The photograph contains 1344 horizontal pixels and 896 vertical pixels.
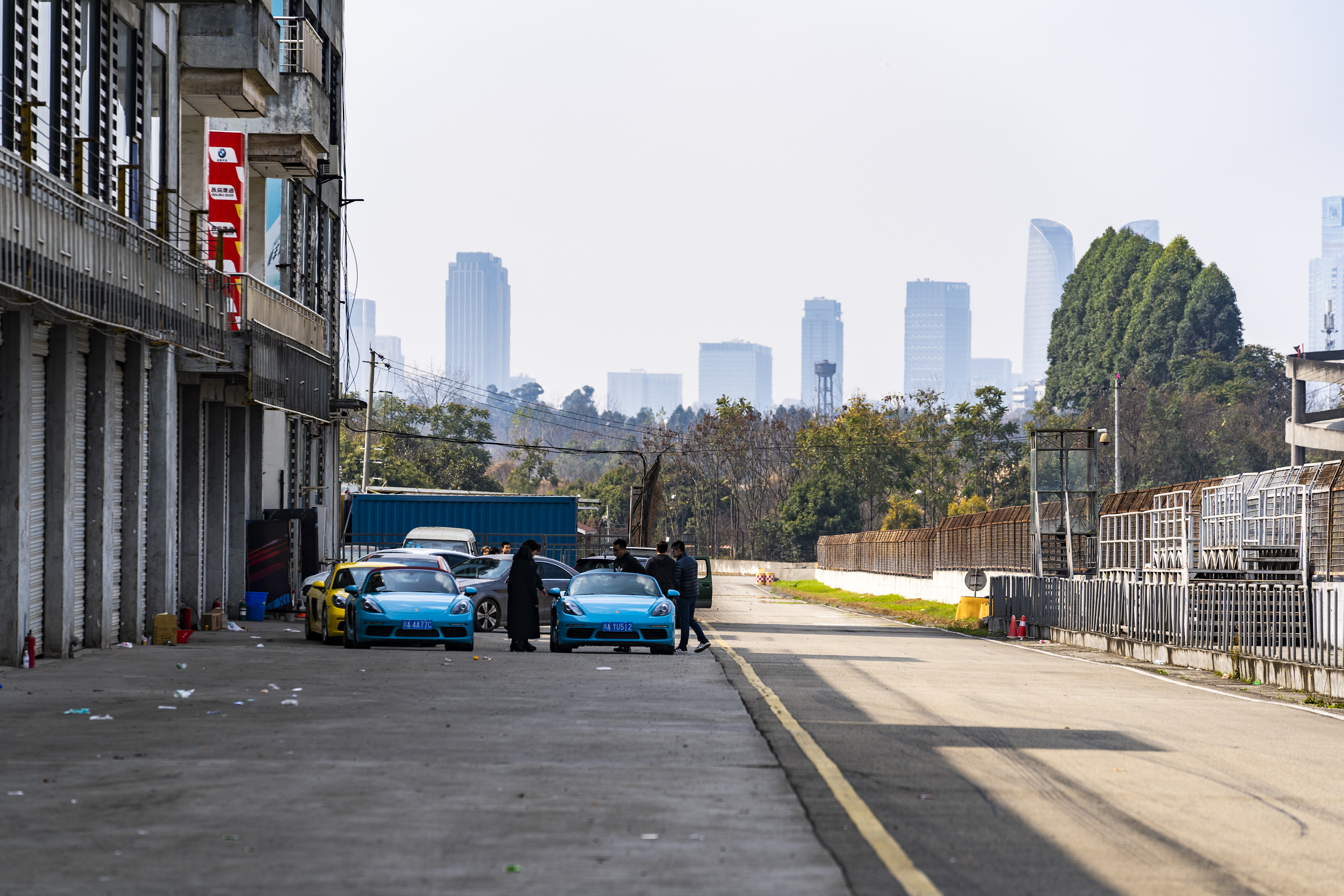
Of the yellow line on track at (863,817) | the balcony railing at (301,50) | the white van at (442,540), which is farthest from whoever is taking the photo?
the white van at (442,540)

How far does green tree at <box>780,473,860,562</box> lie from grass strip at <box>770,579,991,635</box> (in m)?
21.6

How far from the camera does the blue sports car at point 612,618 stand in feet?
70.9

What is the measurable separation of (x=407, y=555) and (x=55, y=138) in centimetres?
1091

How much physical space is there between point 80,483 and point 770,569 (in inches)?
3679

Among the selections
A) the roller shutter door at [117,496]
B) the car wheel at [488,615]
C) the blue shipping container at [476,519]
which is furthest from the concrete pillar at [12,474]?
the blue shipping container at [476,519]

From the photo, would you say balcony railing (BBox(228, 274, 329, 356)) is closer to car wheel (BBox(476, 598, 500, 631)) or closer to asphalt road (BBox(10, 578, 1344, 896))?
car wheel (BBox(476, 598, 500, 631))

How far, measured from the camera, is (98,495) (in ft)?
68.0

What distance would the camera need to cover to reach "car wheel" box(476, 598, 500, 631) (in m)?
28.5

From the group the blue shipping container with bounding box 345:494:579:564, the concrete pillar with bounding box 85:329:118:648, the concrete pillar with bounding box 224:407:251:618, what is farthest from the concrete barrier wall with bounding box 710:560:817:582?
the concrete pillar with bounding box 85:329:118:648

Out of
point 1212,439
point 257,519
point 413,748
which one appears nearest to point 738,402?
point 1212,439

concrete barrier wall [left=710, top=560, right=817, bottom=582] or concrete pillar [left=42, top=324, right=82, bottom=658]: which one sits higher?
concrete pillar [left=42, top=324, right=82, bottom=658]

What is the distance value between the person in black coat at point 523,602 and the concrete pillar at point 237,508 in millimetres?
10201

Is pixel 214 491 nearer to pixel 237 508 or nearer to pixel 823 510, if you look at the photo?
pixel 237 508

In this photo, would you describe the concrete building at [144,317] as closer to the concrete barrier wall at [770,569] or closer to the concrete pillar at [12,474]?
the concrete pillar at [12,474]
